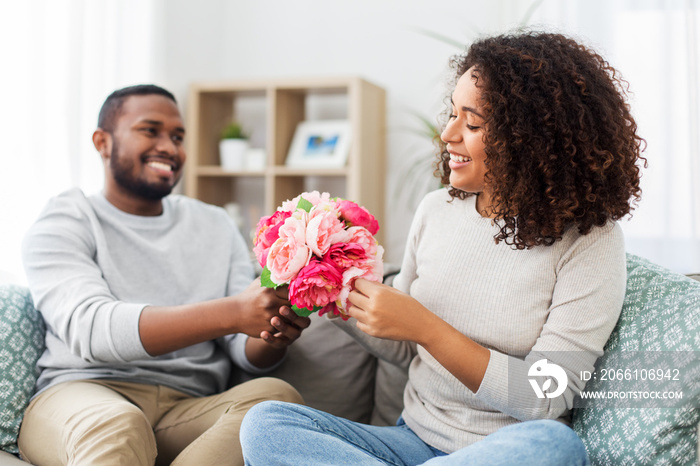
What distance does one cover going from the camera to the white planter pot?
127 inches

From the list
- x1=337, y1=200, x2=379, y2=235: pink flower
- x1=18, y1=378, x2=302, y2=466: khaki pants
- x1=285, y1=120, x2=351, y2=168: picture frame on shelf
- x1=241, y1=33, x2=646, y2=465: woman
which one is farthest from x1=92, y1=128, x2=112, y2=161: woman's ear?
x1=285, y1=120, x2=351, y2=168: picture frame on shelf

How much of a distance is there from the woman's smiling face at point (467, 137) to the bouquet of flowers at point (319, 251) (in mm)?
242

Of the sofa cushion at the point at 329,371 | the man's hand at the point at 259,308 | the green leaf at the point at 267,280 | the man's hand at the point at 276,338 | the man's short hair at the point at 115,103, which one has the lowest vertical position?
the sofa cushion at the point at 329,371

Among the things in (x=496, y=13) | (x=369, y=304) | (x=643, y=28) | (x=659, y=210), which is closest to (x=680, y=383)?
(x=369, y=304)

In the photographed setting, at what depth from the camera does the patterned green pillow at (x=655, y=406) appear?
112 cm

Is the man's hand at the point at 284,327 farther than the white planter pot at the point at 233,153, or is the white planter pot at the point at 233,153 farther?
the white planter pot at the point at 233,153

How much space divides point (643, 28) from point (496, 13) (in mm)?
747

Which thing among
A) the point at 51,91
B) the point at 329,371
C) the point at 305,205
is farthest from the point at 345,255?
the point at 51,91

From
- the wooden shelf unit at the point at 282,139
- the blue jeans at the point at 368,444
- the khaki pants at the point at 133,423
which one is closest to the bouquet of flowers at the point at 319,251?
the blue jeans at the point at 368,444

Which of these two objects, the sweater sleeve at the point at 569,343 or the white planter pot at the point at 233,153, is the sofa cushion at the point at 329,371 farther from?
the white planter pot at the point at 233,153

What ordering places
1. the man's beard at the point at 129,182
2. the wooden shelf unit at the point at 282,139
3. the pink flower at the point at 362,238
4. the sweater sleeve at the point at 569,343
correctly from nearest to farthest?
the sweater sleeve at the point at 569,343 < the pink flower at the point at 362,238 < the man's beard at the point at 129,182 < the wooden shelf unit at the point at 282,139

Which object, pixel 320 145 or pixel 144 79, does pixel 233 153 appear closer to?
pixel 320 145

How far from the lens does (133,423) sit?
1.32 m

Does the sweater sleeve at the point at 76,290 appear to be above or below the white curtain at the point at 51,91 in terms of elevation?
below
